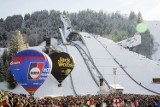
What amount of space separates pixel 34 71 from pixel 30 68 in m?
0.32

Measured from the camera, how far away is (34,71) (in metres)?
26.4

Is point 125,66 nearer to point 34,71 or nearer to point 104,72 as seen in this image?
point 104,72

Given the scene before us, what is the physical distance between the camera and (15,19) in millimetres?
138125

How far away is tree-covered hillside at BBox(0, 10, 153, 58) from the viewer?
126688mm

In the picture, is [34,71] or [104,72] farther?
[104,72]

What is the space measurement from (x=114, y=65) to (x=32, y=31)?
5020 cm

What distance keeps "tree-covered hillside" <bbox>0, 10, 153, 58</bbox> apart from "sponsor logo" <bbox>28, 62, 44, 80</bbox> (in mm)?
84811

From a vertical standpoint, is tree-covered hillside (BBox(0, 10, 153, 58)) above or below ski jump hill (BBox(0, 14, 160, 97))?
above

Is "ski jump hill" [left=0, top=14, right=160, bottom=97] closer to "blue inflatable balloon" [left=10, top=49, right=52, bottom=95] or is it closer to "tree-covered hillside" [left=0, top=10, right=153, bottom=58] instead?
"blue inflatable balloon" [left=10, top=49, right=52, bottom=95]

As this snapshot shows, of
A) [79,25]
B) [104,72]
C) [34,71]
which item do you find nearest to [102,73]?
[104,72]

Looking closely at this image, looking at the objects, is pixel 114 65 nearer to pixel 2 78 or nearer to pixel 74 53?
pixel 74 53

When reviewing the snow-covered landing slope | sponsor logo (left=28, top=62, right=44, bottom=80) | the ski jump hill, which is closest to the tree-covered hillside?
the snow-covered landing slope

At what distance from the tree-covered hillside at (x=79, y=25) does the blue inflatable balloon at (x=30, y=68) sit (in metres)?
84.5

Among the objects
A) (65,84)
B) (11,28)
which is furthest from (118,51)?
(11,28)
